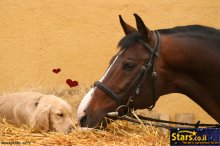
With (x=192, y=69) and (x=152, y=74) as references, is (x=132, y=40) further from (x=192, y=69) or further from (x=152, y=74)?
(x=192, y=69)

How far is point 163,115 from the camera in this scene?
6.85 metres

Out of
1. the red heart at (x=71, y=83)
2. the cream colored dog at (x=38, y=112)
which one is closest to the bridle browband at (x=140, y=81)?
the cream colored dog at (x=38, y=112)

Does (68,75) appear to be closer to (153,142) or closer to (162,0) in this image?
(162,0)

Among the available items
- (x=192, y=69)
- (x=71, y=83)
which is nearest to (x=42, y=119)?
(x=192, y=69)

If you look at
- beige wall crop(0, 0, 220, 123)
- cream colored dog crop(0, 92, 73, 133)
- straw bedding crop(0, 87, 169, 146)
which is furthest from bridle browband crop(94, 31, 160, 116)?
beige wall crop(0, 0, 220, 123)

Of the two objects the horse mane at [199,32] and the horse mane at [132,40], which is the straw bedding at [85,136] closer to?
the horse mane at [132,40]

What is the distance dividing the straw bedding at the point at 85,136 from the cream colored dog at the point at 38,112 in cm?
13

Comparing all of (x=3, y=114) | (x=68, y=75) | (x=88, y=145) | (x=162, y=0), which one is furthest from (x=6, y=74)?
(x=88, y=145)

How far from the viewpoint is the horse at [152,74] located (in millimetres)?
3805

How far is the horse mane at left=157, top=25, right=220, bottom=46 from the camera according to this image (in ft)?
12.8

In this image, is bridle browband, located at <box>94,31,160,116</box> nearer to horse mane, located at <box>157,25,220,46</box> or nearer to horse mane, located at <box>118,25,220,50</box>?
horse mane, located at <box>118,25,220,50</box>

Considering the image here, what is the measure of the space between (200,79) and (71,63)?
3585 millimetres

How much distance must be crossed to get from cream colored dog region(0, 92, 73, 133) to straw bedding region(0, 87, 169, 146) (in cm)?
13

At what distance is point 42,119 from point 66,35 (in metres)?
2.68
